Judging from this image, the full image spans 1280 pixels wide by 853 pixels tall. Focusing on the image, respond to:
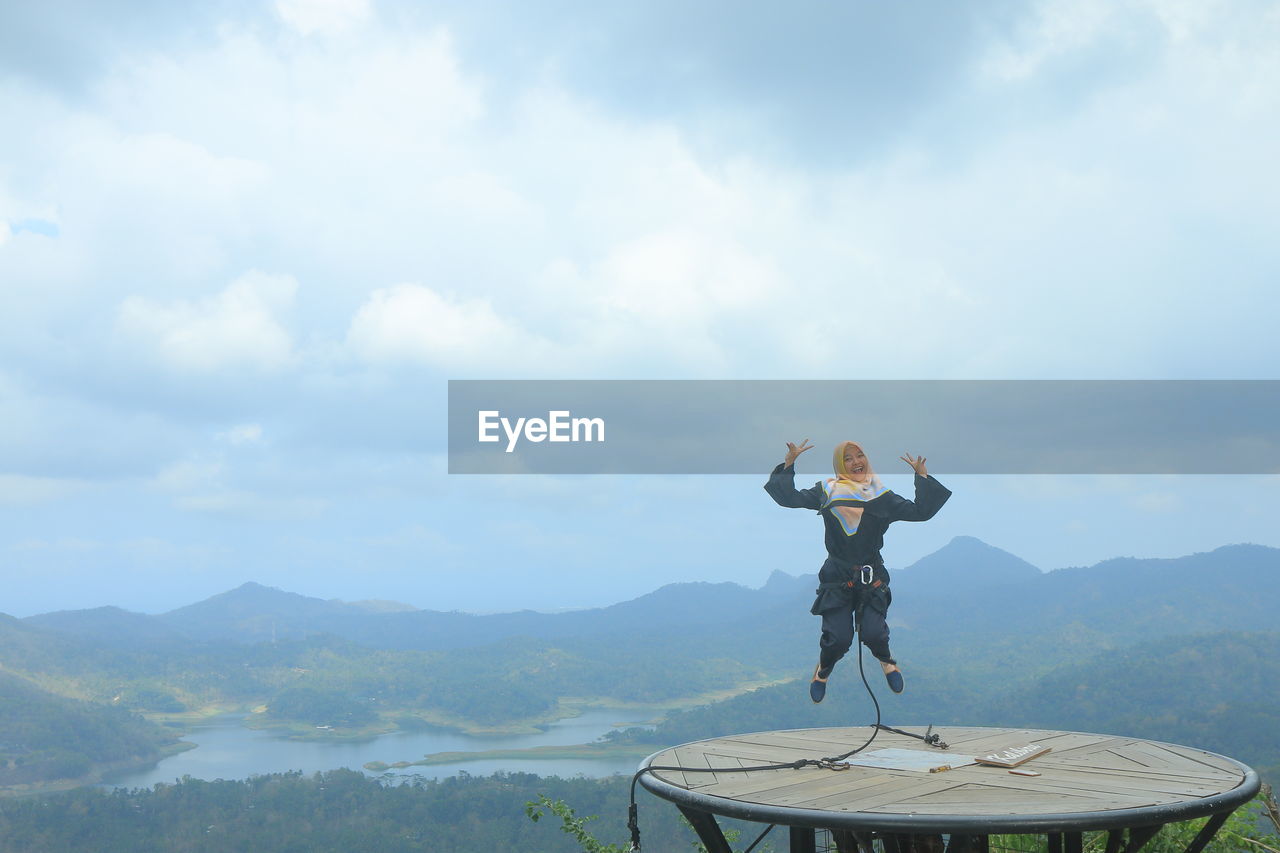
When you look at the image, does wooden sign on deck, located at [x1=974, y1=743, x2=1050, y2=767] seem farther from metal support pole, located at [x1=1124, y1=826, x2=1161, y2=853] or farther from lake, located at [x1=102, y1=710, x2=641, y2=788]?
lake, located at [x1=102, y1=710, x2=641, y2=788]

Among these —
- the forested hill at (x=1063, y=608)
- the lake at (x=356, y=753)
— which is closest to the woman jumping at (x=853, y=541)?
the lake at (x=356, y=753)

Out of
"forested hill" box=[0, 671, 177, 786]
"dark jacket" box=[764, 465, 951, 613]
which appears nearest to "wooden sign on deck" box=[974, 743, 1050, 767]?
"dark jacket" box=[764, 465, 951, 613]

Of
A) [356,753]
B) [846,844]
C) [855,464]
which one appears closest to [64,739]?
[356,753]

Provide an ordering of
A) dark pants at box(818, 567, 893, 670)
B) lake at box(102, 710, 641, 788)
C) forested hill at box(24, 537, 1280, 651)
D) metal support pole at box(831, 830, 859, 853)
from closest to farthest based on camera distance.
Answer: metal support pole at box(831, 830, 859, 853) < dark pants at box(818, 567, 893, 670) < lake at box(102, 710, 641, 788) < forested hill at box(24, 537, 1280, 651)

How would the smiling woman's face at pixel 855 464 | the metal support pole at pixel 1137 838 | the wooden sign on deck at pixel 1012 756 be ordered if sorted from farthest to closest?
the smiling woman's face at pixel 855 464 < the wooden sign on deck at pixel 1012 756 < the metal support pole at pixel 1137 838

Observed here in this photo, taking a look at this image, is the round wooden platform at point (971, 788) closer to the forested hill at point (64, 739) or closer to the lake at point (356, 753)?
the lake at point (356, 753)

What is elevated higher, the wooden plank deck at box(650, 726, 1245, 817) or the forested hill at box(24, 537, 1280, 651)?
the wooden plank deck at box(650, 726, 1245, 817)
